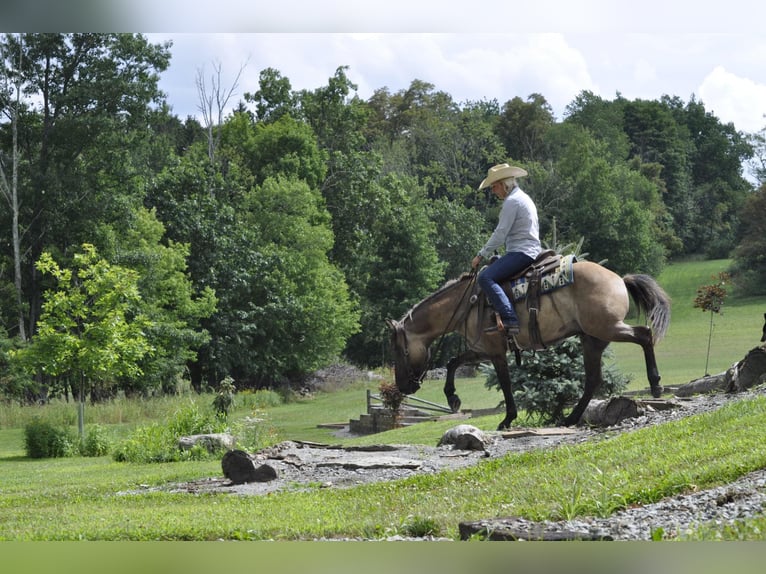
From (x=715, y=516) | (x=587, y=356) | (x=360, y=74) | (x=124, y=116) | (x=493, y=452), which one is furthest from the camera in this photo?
(x=360, y=74)

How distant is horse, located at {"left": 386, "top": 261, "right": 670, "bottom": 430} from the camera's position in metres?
9.75

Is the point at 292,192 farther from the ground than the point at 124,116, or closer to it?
closer to it

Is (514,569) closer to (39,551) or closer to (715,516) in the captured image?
(715,516)

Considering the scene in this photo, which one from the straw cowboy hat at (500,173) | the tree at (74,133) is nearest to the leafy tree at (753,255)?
the tree at (74,133)

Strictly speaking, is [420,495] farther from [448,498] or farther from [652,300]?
[652,300]

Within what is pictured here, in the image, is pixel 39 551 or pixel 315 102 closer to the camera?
pixel 39 551

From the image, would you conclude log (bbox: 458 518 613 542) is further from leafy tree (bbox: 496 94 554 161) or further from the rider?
leafy tree (bbox: 496 94 554 161)

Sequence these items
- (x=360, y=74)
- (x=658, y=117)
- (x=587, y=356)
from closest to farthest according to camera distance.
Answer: (x=587, y=356)
(x=360, y=74)
(x=658, y=117)

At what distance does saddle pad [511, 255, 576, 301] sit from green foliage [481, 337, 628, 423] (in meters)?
3.17

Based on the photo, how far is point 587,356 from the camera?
10.2m

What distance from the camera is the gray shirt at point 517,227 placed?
970cm

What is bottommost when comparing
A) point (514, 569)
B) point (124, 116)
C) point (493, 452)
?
point (493, 452)

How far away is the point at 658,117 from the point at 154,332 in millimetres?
39028

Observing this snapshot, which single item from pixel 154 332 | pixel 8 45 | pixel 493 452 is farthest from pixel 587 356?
pixel 8 45
